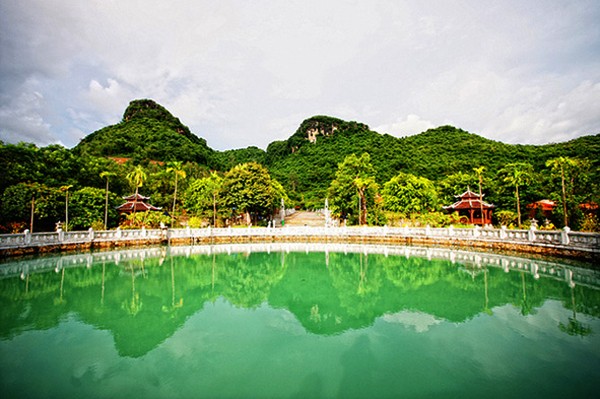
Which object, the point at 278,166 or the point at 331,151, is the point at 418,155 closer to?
the point at 331,151

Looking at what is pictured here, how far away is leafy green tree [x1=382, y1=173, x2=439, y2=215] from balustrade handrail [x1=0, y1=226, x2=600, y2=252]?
837cm

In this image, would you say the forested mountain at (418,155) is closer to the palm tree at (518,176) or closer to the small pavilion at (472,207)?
the palm tree at (518,176)

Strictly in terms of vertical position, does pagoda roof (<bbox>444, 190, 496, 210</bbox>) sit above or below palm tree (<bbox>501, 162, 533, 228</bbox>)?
below

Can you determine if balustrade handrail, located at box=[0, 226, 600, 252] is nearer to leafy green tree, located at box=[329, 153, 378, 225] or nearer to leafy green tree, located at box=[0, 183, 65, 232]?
leafy green tree, located at box=[0, 183, 65, 232]

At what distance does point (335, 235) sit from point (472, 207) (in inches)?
569

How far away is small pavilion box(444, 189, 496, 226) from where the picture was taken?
97.2 feet

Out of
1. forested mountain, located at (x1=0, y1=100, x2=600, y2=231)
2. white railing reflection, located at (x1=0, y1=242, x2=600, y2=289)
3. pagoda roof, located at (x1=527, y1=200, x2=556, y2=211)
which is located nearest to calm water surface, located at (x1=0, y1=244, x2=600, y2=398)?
white railing reflection, located at (x1=0, y1=242, x2=600, y2=289)

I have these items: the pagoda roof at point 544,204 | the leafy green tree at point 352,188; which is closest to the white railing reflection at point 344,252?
the leafy green tree at point 352,188

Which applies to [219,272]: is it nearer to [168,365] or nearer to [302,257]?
[302,257]

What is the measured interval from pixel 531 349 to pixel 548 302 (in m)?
4.01

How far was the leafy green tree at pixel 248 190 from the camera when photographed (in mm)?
31031

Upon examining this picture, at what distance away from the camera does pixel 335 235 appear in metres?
26.4

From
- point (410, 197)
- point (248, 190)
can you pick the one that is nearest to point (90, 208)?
point (248, 190)

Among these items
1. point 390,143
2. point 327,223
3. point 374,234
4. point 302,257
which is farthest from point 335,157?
point 302,257
